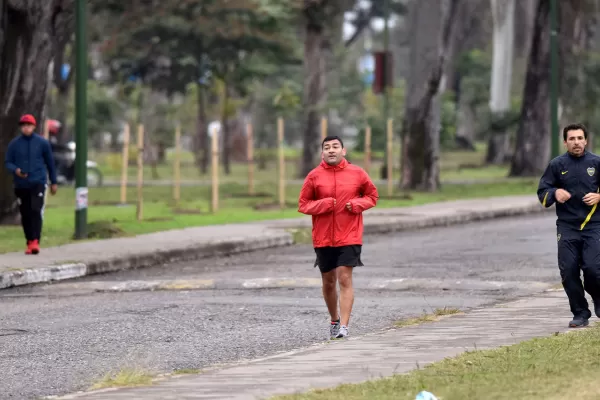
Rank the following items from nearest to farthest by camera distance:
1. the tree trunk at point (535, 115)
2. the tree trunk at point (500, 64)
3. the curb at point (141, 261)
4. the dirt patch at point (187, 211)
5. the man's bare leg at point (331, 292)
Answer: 1. the man's bare leg at point (331, 292)
2. the curb at point (141, 261)
3. the dirt patch at point (187, 211)
4. the tree trunk at point (535, 115)
5. the tree trunk at point (500, 64)

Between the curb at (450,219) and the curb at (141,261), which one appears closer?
the curb at (141,261)

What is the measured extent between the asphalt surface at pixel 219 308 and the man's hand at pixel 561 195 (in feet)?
7.01

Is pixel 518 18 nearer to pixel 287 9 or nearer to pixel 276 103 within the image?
pixel 276 103

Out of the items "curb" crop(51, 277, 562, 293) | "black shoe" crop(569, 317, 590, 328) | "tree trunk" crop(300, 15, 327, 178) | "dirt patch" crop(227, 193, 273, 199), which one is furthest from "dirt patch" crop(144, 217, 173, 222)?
"tree trunk" crop(300, 15, 327, 178)

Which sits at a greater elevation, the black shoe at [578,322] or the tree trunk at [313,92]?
the tree trunk at [313,92]

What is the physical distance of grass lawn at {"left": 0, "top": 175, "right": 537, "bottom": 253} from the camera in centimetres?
2469

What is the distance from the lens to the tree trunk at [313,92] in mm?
48750

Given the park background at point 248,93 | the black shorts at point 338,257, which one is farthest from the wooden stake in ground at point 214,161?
the black shorts at point 338,257

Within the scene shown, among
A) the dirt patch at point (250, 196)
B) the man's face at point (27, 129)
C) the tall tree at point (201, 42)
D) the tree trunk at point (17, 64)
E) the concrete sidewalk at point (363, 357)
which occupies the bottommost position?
the concrete sidewalk at point (363, 357)

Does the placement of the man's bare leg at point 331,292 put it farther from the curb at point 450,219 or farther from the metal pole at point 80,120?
the curb at point 450,219

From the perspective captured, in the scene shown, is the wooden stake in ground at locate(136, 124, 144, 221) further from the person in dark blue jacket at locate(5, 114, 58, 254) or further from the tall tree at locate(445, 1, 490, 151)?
the tall tree at locate(445, 1, 490, 151)

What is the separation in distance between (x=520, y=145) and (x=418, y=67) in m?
9.69

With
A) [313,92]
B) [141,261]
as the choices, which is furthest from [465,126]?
[141,261]

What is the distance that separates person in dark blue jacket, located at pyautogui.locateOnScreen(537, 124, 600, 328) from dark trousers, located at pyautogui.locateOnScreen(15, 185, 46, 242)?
9481 mm
